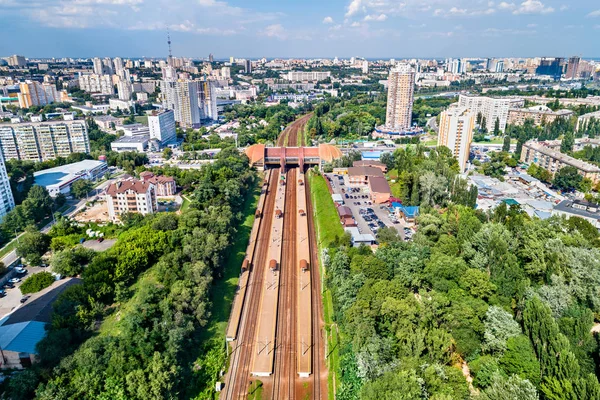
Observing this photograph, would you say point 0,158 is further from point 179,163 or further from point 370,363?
point 370,363

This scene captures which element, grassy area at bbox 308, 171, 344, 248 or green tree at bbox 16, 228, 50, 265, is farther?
grassy area at bbox 308, 171, 344, 248

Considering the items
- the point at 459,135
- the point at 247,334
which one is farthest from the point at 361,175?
the point at 247,334

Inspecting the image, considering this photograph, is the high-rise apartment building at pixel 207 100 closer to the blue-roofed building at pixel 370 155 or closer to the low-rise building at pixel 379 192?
the blue-roofed building at pixel 370 155

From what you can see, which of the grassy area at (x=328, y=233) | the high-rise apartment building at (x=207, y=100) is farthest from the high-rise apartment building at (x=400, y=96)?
the high-rise apartment building at (x=207, y=100)

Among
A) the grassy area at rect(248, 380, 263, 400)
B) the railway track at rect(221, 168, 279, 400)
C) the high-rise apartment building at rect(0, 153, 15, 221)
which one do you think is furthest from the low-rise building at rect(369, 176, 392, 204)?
the high-rise apartment building at rect(0, 153, 15, 221)

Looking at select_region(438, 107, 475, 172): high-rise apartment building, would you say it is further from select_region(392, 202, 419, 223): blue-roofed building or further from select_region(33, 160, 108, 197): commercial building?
select_region(33, 160, 108, 197): commercial building

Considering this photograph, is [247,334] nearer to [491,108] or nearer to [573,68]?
[491,108]

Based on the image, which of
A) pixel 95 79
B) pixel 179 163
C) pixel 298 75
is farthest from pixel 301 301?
pixel 298 75
